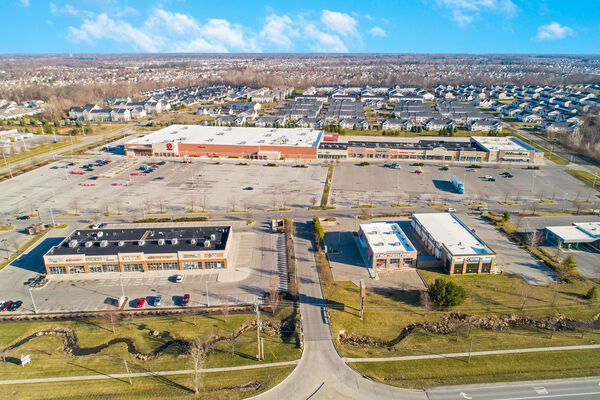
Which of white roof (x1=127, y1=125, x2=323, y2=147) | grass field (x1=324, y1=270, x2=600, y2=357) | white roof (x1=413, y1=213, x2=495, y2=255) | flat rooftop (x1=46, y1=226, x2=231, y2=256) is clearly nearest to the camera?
grass field (x1=324, y1=270, x2=600, y2=357)

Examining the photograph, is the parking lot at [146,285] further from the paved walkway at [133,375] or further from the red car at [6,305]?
the paved walkway at [133,375]

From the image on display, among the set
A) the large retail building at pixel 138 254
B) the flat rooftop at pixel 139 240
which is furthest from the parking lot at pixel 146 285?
the flat rooftop at pixel 139 240

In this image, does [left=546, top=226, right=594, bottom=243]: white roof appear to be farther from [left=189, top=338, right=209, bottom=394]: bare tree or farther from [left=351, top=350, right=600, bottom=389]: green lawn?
[left=189, top=338, right=209, bottom=394]: bare tree

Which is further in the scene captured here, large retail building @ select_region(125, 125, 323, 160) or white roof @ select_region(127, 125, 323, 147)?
white roof @ select_region(127, 125, 323, 147)

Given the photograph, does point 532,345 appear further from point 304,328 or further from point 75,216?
point 75,216

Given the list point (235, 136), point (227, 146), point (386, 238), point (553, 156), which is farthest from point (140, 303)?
point (553, 156)

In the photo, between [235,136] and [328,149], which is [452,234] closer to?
[328,149]

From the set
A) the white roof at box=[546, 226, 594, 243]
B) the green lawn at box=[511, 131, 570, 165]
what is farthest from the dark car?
the green lawn at box=[511, 131, 570, 165]
